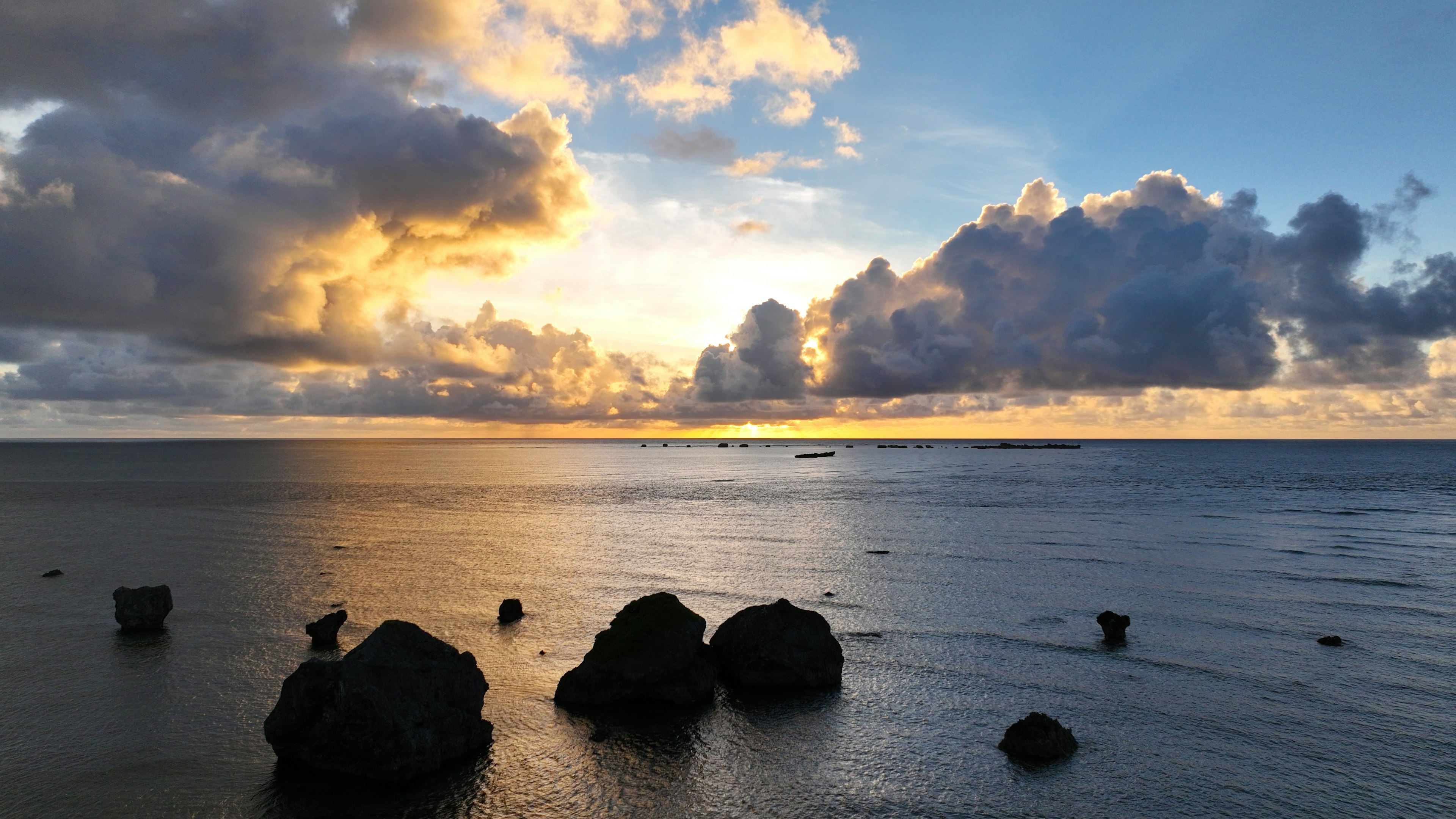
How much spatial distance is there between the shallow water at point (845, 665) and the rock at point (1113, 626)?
0.89 m

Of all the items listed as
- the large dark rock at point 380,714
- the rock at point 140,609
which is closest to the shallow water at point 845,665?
the large dark rock at point 380,714

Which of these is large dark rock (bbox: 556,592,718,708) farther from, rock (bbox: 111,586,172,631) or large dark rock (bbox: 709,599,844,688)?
rock (bbox: 111,586,172,631)

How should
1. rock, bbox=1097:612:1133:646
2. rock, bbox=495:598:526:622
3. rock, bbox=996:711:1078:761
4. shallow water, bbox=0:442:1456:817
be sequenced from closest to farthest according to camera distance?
shallow water, bbox=0:442:1456:817
rock, bbox=996:711:1078:761
rock, bbox=1097:612:1133:646
rock, bbox=495:598:526:622

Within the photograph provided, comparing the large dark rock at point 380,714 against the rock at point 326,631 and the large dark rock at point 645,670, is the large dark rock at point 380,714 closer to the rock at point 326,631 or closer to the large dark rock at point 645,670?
the large dark rock at point 645,670

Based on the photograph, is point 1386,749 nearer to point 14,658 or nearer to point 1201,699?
point 1201,699

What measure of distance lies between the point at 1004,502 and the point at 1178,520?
62.4 feet

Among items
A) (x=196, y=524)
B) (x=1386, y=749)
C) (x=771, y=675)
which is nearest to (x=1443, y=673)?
(x=1386, y=749)

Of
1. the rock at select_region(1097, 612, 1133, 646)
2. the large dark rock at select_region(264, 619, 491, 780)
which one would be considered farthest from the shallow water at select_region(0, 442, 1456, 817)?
the rock at select_region(1097, 612, 1133, 646)

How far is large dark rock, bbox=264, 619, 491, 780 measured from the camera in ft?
47.6

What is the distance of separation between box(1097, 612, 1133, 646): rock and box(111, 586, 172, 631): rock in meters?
31.9

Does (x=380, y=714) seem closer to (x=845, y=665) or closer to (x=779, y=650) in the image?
(x=779, y=650)

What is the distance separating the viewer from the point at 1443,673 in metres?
20.9

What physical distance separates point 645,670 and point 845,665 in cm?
652

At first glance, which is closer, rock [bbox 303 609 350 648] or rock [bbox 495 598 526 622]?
rock [bbox 303 609 350 648]
